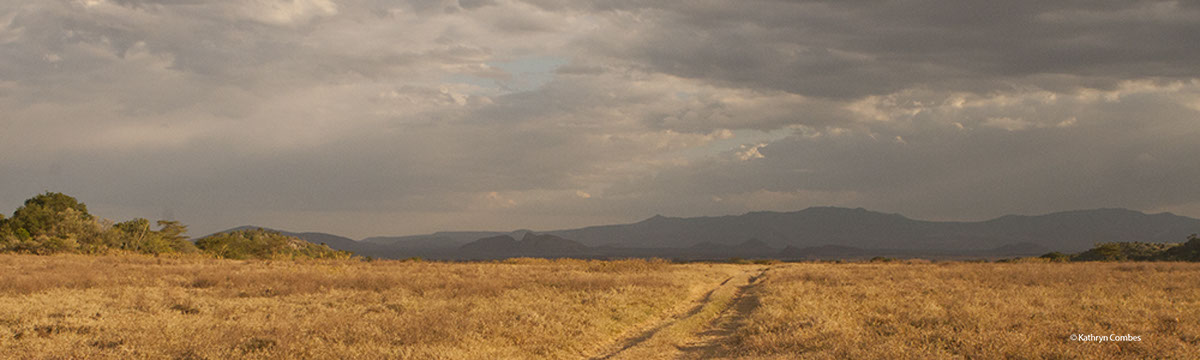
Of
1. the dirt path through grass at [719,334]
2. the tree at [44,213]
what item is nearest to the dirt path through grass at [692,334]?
the dirt path through grass at [719,334]

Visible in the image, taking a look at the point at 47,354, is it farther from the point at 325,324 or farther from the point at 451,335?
the point at 451,335

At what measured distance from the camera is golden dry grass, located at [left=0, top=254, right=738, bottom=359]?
42.4 ft

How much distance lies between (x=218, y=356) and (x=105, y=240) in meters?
53.1

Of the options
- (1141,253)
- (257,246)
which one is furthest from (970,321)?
(257,246)

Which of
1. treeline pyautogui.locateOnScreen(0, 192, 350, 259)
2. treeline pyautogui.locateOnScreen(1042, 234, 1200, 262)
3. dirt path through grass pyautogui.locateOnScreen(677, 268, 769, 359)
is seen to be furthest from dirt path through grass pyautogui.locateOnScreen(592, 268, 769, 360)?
treeline pyautogui.locateOnScreen(1042, 234, 1200, 262)

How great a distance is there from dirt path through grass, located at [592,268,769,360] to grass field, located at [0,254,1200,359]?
0.08 meters

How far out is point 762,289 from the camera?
84.2 ft

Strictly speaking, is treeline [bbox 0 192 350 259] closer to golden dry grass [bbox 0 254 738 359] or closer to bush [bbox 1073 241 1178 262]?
golden dry grass [bbox 0 254 738 359]

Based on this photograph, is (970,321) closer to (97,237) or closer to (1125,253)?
(1125,253)

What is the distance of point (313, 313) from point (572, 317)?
769 centimetres

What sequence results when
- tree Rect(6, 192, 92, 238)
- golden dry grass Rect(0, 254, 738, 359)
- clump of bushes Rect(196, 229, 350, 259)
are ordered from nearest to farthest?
golden dry grass Rect(0, 254, 738, 359)
tree Rect(6, 192, 92, 238)
clump of bushes Rect(196, 229, 350, 259)

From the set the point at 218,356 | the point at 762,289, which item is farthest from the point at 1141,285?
the point at 218,356

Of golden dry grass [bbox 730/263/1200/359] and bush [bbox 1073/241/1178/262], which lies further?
bush [bbox 1073/241/1178/262]

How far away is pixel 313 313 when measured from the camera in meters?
18.6
